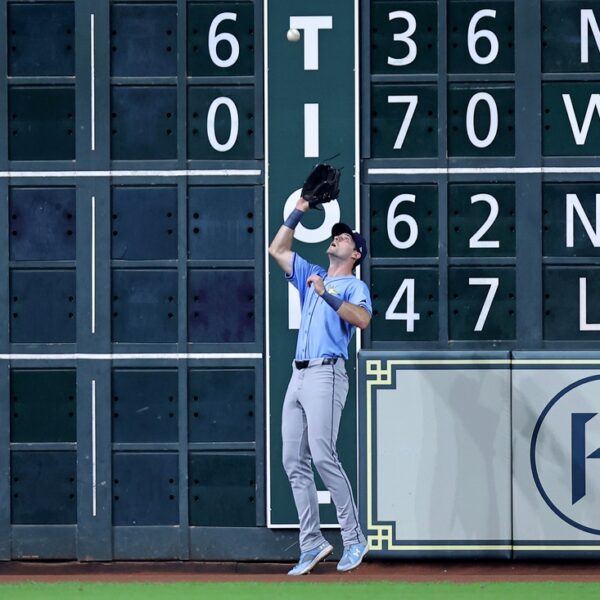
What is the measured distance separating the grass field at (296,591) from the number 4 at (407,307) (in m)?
1.65

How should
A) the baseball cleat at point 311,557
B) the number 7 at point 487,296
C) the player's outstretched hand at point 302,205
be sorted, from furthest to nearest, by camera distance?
the number 7 at point 487,296, the baseball cleat at point 311,557, the player's outstretched hand at point 302,205

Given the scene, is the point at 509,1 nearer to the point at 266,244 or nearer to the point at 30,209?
the point at 266,244

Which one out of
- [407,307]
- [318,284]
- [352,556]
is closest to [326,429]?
[352,556]

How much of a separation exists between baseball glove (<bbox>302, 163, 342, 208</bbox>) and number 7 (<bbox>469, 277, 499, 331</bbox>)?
114 centimetres

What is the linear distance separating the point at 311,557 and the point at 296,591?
1.52ft

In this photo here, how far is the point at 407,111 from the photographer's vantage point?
9.59m

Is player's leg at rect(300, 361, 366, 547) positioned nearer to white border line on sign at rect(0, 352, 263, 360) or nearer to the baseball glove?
white border line on sign at rect(0, 352, 263, 360)

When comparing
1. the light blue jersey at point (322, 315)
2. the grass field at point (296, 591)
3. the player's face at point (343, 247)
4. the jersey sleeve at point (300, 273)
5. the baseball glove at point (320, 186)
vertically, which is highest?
the baseball glove at point (320, 186)

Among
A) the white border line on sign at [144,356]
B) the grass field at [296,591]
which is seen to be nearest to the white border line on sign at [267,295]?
the white border line on sign at [144,356]

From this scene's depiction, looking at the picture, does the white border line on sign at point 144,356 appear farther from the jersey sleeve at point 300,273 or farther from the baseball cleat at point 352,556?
the baseball cleat at point 352,556

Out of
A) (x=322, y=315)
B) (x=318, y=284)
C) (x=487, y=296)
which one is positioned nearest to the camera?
(x=318, y=284)

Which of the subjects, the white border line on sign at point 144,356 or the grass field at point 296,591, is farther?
the white border line on sign at point 144,356

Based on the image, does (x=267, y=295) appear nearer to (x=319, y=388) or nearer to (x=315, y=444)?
(x=319, y=388)

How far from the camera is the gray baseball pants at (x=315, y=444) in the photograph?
352 inches
